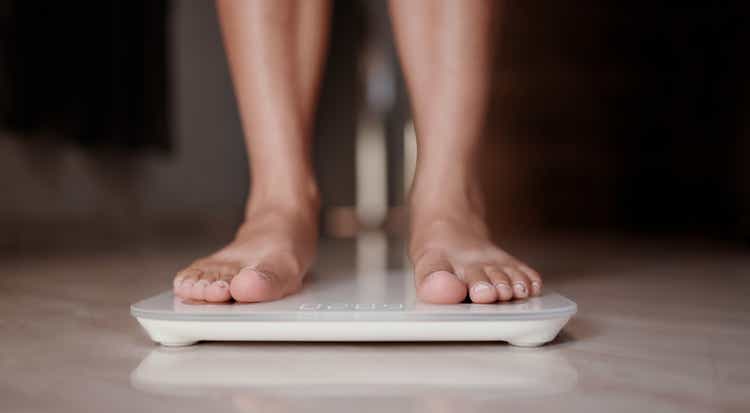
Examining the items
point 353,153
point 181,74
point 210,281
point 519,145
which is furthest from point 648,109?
point 210,281

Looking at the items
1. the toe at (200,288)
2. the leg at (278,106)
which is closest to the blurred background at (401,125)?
the leg at (278,106)

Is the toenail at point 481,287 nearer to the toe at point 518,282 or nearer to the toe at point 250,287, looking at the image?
the toe at point 518,282

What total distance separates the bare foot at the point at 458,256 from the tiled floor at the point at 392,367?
5 centimetres

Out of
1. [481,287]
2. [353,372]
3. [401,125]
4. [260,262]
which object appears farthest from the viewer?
[401,125]

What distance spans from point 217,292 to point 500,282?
272 mm

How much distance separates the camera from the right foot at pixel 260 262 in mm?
665

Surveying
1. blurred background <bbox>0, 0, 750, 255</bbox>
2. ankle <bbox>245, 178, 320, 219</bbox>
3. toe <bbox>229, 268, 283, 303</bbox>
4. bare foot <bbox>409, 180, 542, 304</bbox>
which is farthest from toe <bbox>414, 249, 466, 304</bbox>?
blurred background <bbox>0, 0, 750, 255</bbox>

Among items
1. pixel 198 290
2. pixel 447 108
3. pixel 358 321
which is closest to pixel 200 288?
pixel 198 290

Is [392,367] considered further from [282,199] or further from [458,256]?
[282,199]

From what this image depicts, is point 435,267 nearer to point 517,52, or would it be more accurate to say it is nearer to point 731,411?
point 731,411

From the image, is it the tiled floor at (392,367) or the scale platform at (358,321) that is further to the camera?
the scale platform at (358,321)

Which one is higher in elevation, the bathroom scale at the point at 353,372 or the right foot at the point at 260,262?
the right foot at the point at 260,262

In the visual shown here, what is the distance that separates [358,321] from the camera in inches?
23.3

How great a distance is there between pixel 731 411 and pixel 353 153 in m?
2.24
